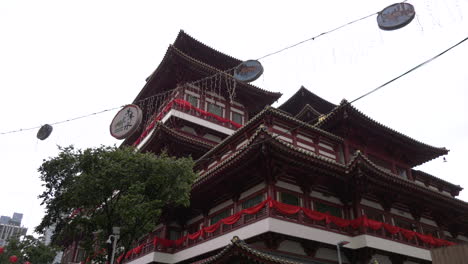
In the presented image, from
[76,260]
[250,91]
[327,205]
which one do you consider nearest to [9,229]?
[76,260]

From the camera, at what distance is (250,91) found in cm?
3089

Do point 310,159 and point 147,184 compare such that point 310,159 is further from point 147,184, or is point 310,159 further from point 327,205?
point 147,184

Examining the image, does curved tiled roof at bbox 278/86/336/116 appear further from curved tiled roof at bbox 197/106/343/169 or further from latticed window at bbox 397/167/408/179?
curved tiled roof at bbox 197/106/343/169

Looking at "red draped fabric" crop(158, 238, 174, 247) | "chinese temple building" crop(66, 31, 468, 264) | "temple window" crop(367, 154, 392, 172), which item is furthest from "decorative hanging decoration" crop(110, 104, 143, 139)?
"temple window" crop(367, 154, 392, 172)

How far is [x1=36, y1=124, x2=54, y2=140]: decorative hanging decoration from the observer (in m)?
15.9

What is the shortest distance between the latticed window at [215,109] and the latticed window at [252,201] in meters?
12.0

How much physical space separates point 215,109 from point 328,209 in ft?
44.8

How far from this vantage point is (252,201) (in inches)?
711

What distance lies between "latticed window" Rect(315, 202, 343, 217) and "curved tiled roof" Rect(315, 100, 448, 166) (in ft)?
16.9

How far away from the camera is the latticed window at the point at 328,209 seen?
18.4 metres

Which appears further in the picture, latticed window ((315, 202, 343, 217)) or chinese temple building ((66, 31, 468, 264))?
latticed window ((315, 202, 343, 217))

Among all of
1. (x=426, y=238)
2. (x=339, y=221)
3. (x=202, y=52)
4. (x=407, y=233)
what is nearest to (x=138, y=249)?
(x=339, y=221)

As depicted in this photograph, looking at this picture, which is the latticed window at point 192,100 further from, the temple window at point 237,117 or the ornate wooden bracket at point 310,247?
the ornate wooden bracket at point 310,247

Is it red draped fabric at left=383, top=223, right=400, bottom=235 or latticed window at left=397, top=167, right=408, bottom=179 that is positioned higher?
latticed window at left=397, top=167, right=408, bottom=179
